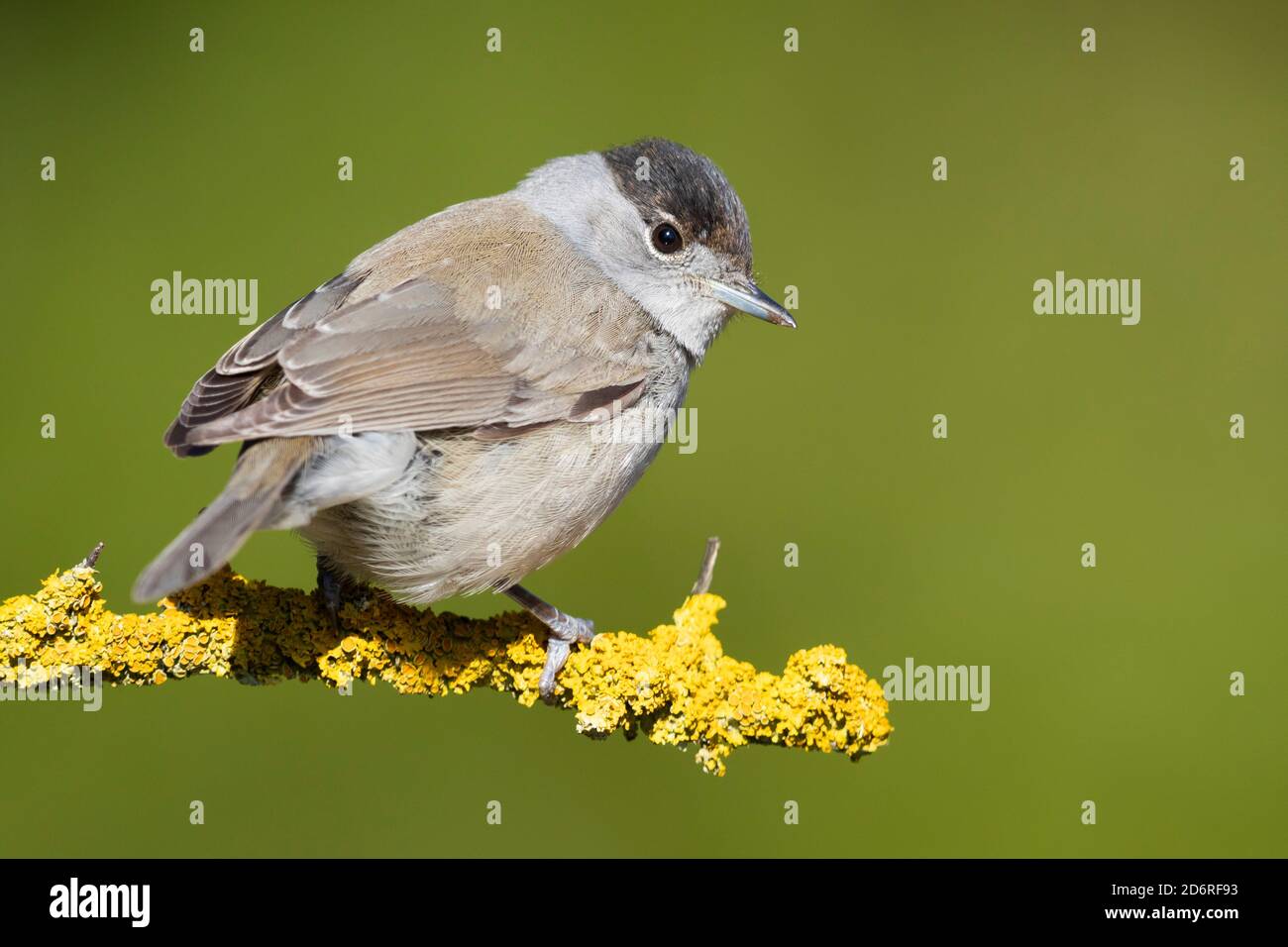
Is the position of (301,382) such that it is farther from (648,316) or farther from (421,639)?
(648,316)

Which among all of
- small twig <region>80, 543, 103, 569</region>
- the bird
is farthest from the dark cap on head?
small twig <region>80, 543, 103, 569</region>

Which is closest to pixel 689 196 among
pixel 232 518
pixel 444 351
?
pixel 444 351

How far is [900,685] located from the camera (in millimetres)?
3982

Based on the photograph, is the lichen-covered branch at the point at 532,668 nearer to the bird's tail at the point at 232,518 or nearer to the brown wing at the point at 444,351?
the bird's tail at the point at 232,518

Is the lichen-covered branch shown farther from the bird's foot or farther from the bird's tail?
the bird's tail

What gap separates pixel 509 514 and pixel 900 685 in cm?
178

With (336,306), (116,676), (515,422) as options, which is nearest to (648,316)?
(515,422)

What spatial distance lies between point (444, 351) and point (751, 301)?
0.85 metres

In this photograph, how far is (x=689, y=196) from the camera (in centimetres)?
325

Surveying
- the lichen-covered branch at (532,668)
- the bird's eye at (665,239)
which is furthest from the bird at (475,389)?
the lichen-covered branch at (532,668)

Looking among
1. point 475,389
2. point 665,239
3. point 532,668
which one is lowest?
point 532,668

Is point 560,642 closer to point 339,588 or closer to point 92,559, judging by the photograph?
point 339,588

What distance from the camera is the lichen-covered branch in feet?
7.80

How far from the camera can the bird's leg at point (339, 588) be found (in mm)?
2701
